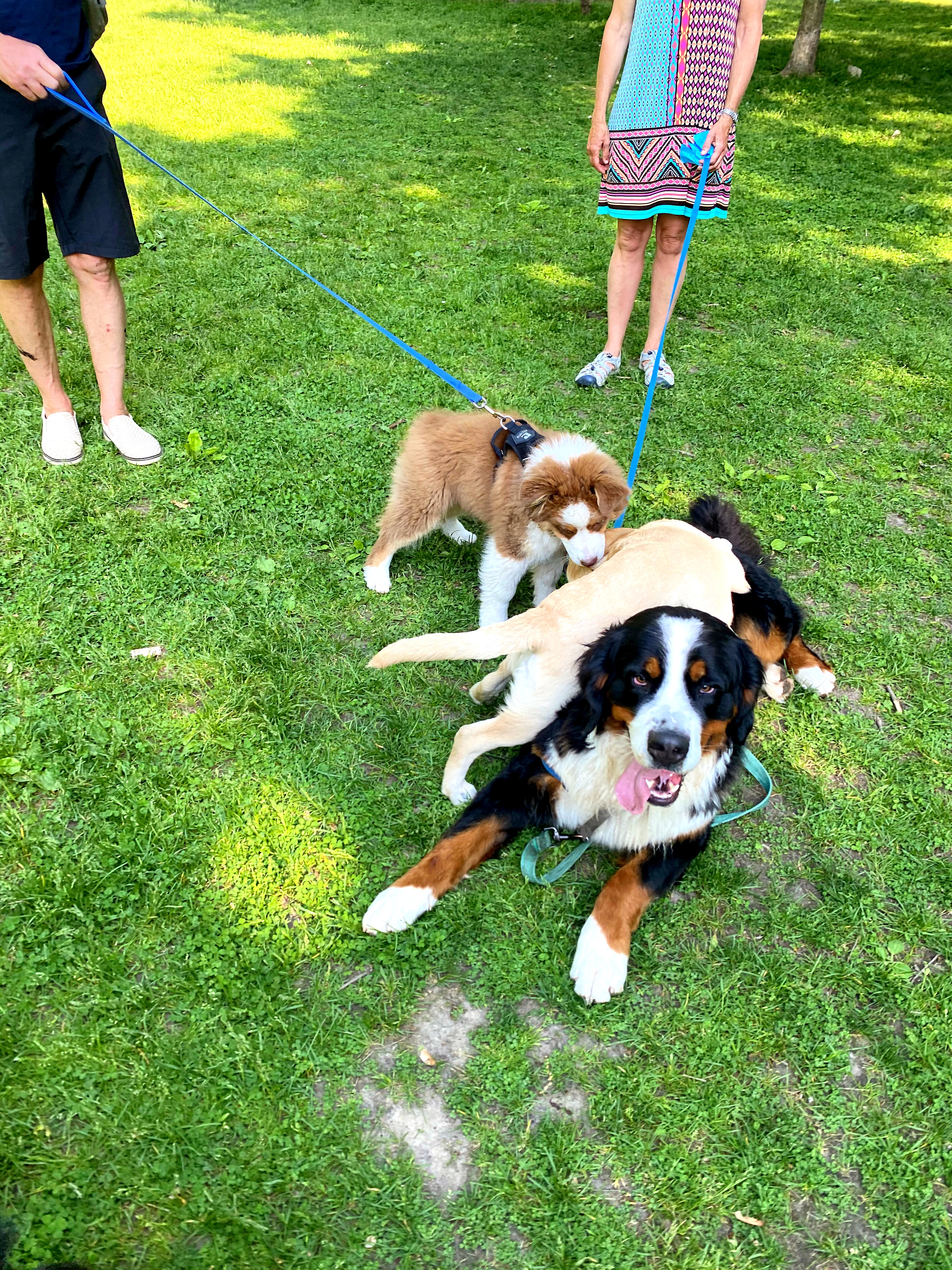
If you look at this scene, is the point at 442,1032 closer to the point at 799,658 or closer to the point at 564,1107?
the point at 564,1107

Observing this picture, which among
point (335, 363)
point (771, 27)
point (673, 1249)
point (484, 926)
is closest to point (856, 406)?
point (335, 363)

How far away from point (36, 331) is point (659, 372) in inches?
130

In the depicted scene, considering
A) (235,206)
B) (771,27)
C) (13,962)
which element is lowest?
(13,962)

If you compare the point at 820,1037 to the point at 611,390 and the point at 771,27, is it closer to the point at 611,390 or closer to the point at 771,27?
the point at 611,390

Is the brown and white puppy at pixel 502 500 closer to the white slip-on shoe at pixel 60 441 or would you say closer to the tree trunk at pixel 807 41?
the white slip-on shoe at pixel 60 441

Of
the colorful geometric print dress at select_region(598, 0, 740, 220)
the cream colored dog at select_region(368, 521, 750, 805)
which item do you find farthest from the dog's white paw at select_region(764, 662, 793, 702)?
the colorful geometric print dress at select_region(598, 0, 740, 220)

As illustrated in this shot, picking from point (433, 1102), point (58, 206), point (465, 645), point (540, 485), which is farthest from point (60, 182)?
point (433, 1102)

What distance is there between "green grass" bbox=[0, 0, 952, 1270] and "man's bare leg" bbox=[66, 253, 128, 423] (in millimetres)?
276

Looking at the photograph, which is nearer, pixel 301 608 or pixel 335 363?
pixel 301 608

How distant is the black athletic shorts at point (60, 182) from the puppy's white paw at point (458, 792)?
2.61 metres

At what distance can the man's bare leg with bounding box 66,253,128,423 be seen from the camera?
11.2 feet

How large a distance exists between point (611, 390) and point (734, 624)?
2.25m

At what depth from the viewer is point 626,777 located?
226 cm

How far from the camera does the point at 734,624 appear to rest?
3035mm
